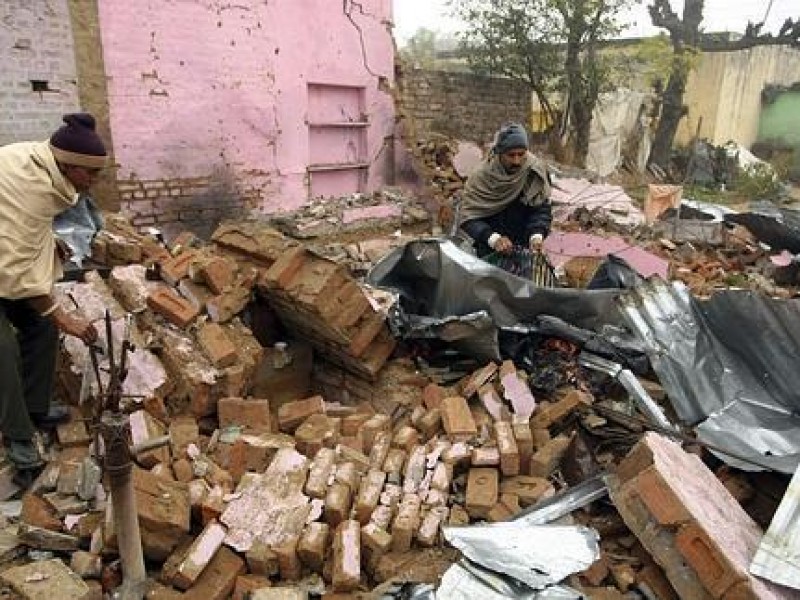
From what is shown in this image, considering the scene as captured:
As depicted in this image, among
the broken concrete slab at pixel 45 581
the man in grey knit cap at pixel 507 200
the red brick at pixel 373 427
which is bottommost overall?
the broken concrete slab at pixel 45 581

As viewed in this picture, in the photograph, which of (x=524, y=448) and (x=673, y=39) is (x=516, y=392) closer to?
(x=524, y=448)

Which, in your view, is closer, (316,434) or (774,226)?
(316,434)

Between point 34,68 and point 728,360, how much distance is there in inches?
240

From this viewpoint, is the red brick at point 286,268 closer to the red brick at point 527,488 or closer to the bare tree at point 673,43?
the red brick at point 527,488

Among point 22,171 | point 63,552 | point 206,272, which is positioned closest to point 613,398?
point 206,272

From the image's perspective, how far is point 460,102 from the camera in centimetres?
1069

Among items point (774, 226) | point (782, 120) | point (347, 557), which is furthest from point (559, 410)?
point (782, 120)

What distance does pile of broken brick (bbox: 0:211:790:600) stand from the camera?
2.47 metres

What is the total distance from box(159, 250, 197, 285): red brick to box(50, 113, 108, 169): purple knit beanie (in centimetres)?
129

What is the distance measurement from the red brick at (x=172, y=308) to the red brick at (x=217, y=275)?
0.65 ft

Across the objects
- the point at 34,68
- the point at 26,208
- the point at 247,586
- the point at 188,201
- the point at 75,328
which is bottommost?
the point at 247,586

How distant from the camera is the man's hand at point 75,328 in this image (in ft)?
9.14

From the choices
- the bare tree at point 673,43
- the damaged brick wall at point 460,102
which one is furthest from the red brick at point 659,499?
the bare tree at point 673,43

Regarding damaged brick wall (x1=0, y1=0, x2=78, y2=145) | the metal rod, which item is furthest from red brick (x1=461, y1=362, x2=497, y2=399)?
damaged brick wall (x1=0, y1=0, x2=78, y2=145)
